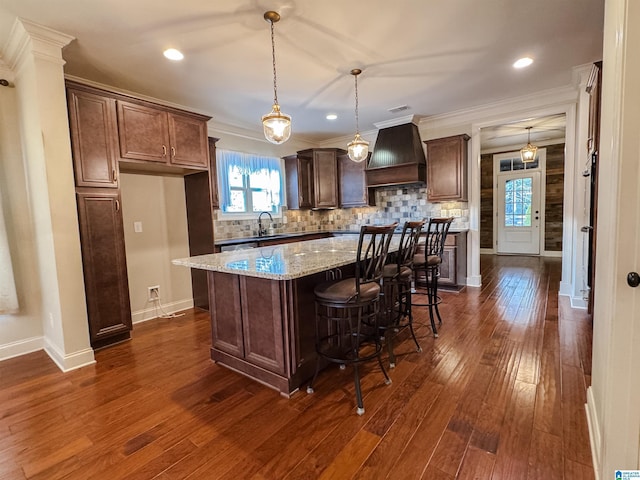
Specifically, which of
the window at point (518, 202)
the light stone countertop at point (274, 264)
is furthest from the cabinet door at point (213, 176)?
the window at point (518, 202)

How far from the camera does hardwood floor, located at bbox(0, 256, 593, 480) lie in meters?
1.46

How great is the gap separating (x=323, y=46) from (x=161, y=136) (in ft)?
6.18

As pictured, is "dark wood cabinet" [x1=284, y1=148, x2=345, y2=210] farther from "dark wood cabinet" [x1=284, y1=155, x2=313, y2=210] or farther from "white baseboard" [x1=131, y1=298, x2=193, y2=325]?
"white baseboard" [x1=131, y1=298, x2=193, y2=325]

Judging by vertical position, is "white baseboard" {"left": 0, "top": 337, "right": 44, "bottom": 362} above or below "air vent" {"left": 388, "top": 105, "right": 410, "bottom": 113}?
below

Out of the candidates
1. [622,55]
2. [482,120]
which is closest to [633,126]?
[622,55]

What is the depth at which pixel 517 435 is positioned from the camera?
1602 millimetres

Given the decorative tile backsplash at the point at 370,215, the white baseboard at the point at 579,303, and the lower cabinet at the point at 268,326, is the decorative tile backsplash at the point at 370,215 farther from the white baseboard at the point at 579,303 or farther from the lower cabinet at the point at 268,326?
the lower cabinet at the point at 268,326

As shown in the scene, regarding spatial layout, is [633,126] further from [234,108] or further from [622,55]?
[234,108]

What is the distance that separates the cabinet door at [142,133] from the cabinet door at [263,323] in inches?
74.0

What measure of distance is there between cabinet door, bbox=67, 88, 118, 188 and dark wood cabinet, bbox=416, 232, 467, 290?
3.78 metres

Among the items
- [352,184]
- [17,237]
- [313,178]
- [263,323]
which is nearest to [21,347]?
[17,237]

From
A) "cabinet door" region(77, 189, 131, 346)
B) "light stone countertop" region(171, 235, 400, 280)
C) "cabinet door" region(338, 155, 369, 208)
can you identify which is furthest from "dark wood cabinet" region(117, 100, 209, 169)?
"cabinet door" region(338, 155, 369, 208)

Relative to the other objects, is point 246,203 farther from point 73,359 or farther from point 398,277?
point 398,277

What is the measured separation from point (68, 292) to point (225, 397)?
5.37 ft
